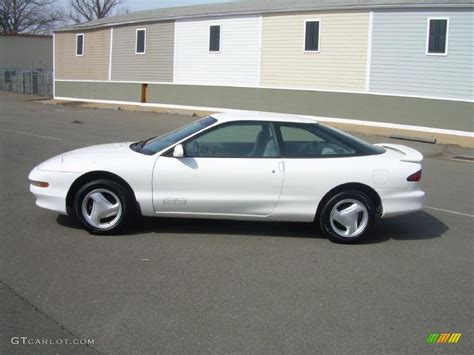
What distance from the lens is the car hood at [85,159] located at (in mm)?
6105

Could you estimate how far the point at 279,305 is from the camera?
14.6 feet

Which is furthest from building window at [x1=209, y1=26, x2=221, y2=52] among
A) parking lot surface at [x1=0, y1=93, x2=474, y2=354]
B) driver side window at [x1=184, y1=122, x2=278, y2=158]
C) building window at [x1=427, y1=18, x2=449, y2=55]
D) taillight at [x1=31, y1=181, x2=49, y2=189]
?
taillight at [x1=31, y1=181, x2=49, y2=189]

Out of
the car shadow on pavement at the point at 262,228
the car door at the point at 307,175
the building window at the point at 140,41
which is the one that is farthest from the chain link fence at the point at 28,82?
the car door at the point at 307,175

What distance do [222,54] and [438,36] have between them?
9.59 m

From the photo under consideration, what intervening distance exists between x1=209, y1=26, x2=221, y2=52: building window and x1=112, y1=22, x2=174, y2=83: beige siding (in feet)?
8.23

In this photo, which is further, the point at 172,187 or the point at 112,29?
the point at 112,29

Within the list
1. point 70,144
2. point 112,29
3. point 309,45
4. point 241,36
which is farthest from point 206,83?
point 70,144

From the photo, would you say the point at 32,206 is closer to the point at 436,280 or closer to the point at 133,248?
the point at 133,248

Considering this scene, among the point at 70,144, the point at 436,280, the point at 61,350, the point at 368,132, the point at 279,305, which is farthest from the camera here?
the point at 368,132

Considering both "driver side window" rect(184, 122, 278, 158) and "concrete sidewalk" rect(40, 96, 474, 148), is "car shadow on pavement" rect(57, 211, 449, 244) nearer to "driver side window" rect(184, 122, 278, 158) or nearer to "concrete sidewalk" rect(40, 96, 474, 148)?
"driver side window" rect(184, 122, 278, 158)

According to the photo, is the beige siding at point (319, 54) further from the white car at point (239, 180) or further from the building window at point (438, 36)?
the white car at point (239, 180)

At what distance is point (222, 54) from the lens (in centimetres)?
2569

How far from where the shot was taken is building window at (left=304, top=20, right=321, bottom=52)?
22680mm

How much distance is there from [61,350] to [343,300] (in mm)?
2210
